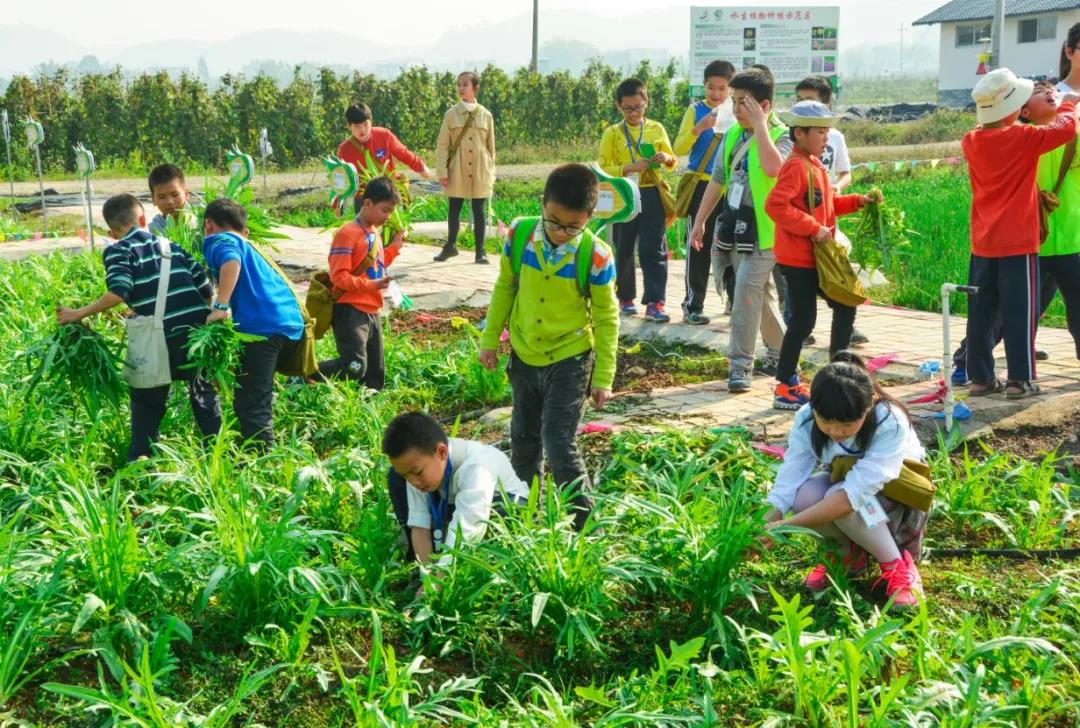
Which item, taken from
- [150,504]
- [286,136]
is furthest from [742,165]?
[286,136]

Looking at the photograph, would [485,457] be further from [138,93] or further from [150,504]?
[138,93]

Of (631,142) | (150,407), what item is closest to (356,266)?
(150,407)

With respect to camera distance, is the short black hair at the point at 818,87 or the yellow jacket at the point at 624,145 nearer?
the short black hair at the point at 818,87

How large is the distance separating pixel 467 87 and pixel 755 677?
8261 mm

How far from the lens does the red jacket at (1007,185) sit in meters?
5.60

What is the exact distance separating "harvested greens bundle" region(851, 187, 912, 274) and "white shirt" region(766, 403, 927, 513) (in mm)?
2734

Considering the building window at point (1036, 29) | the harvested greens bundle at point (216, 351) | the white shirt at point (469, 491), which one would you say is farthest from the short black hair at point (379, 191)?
the building window at point (1036, 29)

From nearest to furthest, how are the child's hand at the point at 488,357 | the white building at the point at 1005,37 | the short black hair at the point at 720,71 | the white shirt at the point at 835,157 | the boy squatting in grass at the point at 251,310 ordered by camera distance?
the child's hand at the point at 488,357, the boy squatting in grass at the point at 251,310, the white shirt at the point at 835,157, the short black hair at the point at 720,71, the white building at the point at 1005,37

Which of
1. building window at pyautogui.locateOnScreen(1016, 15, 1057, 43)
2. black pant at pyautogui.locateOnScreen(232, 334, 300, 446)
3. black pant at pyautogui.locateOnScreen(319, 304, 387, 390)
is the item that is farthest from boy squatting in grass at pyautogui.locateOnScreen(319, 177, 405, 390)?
building window at pyautogui.locateOnScreen(1016, 15, 1057, 43)

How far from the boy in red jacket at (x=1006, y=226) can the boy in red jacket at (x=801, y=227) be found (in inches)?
26.9

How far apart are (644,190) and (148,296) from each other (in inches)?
157

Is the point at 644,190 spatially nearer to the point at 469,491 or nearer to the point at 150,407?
the point at 150,407

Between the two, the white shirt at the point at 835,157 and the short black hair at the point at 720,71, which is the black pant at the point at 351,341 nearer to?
the white shirt at the point at 835,157

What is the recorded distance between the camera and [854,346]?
712 centimetres
